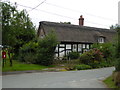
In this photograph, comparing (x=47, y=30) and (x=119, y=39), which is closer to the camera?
(x=119, y=39)

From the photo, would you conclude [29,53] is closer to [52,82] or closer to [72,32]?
[72,32]

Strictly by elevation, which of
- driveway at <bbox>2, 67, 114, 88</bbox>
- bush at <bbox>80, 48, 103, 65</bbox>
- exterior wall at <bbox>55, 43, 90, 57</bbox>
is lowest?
driveway at <bbox>2, 67, 114, 88</bbox>

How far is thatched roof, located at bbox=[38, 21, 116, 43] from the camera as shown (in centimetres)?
2542

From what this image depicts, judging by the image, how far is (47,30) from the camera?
985 inches

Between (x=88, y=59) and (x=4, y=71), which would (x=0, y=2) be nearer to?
(x=4, y=71)

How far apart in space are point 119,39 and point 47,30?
1694 centimetres

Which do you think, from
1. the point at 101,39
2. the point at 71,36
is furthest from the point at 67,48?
the point at 101,39

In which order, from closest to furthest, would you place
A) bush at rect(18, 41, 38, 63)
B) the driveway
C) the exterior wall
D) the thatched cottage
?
the driveway, bush at rect(18, 41, 38, 63), the exterior wall, the thatched cottage

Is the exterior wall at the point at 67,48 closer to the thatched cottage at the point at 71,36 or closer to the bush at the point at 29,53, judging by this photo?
the thatched cottage at the point at 71,36

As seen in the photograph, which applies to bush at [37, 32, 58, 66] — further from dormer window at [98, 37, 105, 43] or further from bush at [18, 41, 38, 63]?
dormer window at [98, 37, 105, 43]

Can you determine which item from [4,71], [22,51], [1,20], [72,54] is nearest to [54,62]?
[72,54]

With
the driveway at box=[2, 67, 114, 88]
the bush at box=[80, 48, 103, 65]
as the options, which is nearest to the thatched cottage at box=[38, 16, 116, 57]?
the bush at box=[80, 48, 103, 65]

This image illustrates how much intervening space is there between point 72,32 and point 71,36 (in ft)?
4.99

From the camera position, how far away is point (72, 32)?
27625mm
